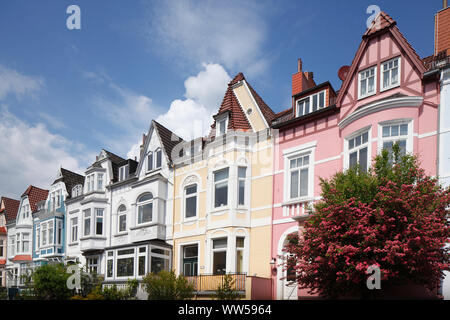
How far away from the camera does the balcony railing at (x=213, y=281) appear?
18.8 m

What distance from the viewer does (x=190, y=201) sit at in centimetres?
2403

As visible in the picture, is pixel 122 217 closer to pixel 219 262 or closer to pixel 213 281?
pixel 219 262

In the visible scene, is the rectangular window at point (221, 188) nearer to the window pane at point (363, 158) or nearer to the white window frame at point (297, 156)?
the white window frame at point (297, 156)

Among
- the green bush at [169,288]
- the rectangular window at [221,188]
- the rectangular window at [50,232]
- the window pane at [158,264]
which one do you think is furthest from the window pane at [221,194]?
the rectangular window at [50,232]

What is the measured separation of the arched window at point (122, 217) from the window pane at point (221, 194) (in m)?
7.98

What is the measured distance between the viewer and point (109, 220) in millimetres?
28391

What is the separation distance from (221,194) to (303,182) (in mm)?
4154

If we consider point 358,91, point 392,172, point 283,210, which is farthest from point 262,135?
point 392,172

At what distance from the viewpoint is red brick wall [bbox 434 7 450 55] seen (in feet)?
56.9

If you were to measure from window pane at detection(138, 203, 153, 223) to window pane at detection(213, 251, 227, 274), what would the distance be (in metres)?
5.62

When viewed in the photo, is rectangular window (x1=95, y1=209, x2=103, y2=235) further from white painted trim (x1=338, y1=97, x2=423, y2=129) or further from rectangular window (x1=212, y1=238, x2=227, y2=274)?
white painted trim (x1=338, y1=97, x2=423, y2=129)

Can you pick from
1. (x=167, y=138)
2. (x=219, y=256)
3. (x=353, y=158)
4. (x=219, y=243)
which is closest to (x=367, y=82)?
(x=353, y=158)

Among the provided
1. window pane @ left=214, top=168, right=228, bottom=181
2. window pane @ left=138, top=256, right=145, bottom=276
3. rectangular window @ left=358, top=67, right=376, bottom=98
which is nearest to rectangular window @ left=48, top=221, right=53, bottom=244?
window pane @ left=138, top=256, right=145, bottom=276
